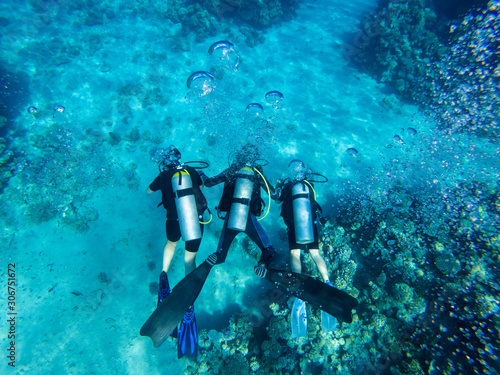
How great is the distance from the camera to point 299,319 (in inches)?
239

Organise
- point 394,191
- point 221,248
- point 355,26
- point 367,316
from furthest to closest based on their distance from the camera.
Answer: point 355,26, point 394,191, point 367,316, point 221,248

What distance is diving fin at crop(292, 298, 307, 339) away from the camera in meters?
5.97

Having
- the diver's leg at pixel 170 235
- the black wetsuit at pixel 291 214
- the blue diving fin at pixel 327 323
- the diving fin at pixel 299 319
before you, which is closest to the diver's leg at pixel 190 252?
the diver's leg at pixel 170 235

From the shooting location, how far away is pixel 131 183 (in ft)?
31.1

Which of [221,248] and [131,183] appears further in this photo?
[131,183]

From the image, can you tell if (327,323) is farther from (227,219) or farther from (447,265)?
(447,265)

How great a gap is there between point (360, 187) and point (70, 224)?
500 inches

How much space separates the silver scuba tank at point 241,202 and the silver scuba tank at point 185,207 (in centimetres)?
90

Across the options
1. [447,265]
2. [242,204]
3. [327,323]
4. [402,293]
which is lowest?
[327,323]

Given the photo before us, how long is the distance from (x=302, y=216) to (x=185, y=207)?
3.06m

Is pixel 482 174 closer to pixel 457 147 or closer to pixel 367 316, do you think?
pixel 457 147

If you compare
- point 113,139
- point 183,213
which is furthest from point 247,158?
point 113,139

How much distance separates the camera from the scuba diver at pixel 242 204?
5.46 m

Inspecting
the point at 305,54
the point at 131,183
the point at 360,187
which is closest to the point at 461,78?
the point at 305,54
